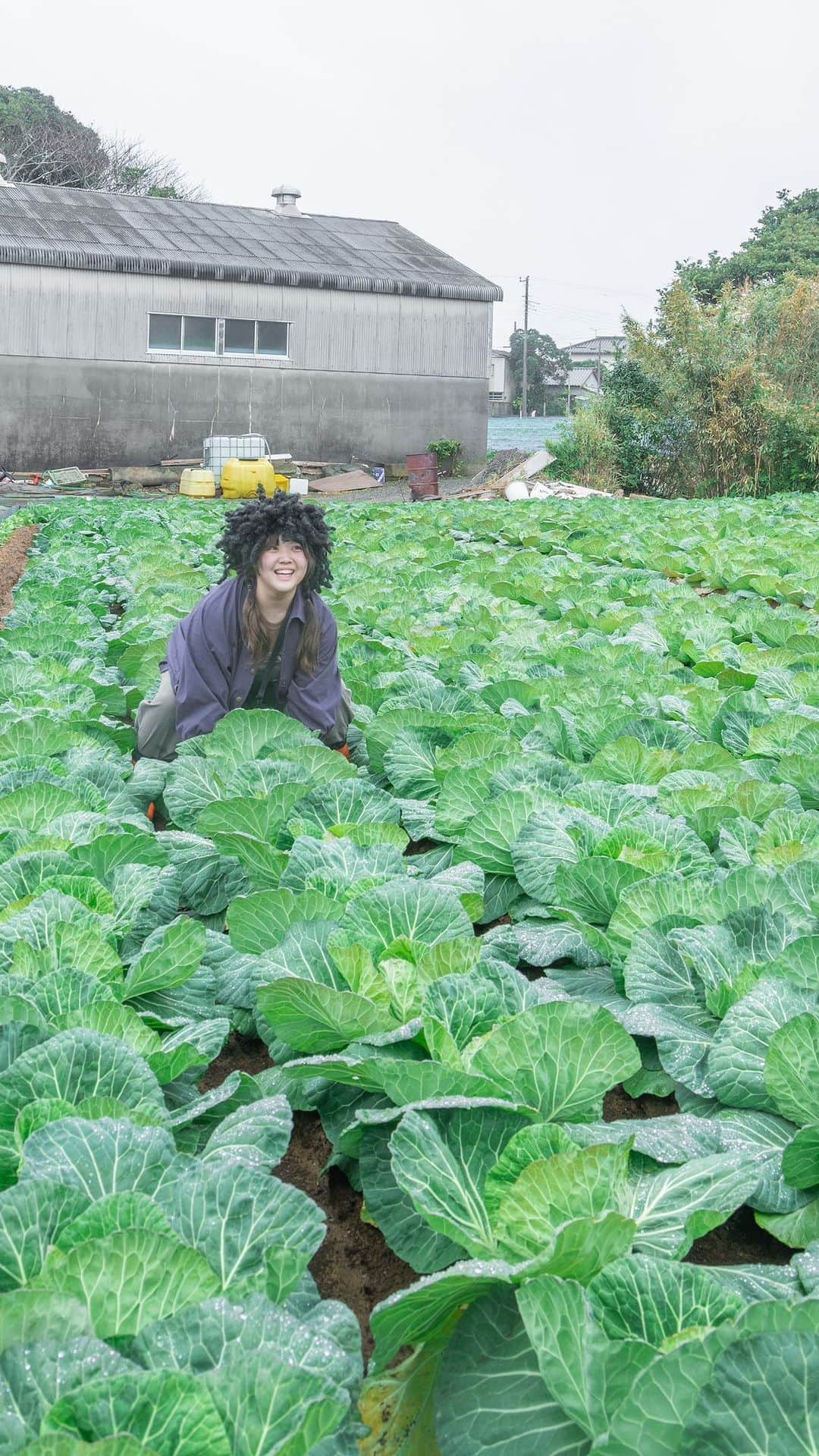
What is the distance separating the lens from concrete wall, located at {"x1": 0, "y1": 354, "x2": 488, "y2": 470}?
24000mm

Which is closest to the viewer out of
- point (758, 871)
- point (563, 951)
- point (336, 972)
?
point (336, 972)

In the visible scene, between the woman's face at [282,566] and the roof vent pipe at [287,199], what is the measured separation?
2846 centimetres

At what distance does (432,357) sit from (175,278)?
566cm

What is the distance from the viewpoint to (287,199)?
30.6 meters

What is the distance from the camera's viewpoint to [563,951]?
274 centimetres

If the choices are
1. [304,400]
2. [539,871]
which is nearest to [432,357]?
[304,400]

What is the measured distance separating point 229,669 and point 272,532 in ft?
1.73

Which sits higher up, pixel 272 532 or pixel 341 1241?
pixel 272 532

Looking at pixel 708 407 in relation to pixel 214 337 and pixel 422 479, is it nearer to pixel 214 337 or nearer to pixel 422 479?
pixel 422 479

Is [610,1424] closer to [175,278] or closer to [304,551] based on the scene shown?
[304,551]

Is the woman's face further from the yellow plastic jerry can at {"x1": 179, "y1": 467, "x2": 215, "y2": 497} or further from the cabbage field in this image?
the yellow plastic jerry can at {"x1": 179, "y1": 467, "x2": 215, "y2": 497}

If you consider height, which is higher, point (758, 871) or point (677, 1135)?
point (758, 871)

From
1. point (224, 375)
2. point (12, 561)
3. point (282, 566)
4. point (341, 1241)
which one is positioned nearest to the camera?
point (341, 1241)

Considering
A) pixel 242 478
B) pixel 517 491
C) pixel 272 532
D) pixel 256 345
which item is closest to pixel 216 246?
pixel 256 345
